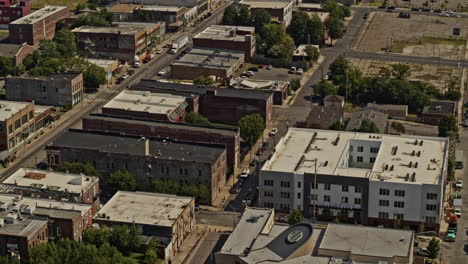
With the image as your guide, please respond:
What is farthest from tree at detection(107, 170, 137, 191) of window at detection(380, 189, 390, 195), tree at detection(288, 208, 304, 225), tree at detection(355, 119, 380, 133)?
tree at detection(355, 119, 380, 133)

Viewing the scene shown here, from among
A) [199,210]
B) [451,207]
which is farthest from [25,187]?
[451,207]

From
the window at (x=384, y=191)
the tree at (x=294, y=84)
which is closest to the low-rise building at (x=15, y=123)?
the tree at (x=294, y=84)

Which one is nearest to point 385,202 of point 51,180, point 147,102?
point 51,180

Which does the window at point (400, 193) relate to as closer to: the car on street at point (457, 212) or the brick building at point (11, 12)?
the car on street at point (457, 212)

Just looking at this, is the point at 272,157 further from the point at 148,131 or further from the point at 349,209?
the point at 148,131

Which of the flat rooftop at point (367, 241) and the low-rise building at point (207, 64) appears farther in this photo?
the low-rise building at point (207, 64)

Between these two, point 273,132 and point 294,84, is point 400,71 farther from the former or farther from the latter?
point 273,132
